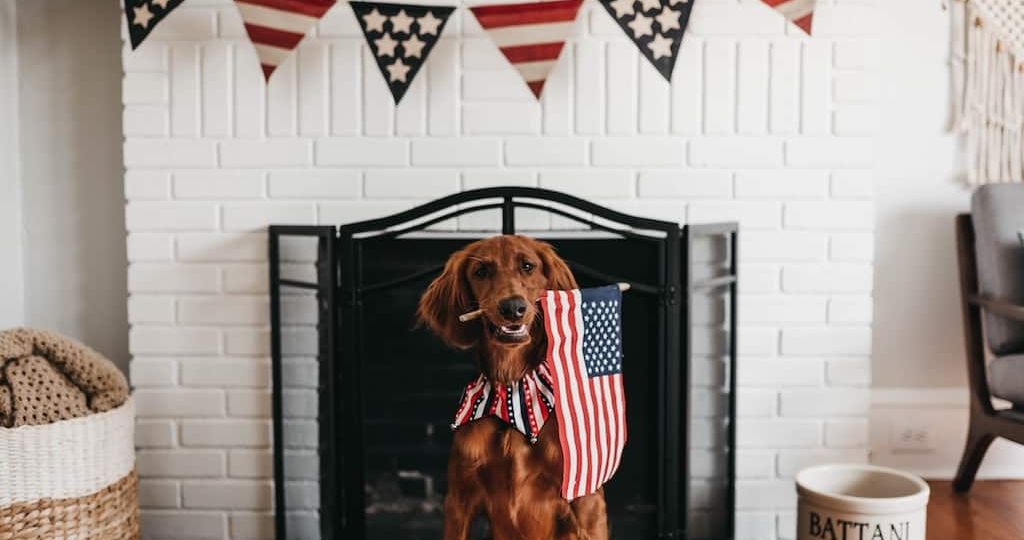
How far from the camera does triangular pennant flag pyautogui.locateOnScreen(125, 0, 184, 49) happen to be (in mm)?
1948

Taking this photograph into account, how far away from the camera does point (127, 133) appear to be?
2102 mm

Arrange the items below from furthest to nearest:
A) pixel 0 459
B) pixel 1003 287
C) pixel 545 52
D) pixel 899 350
Result: pixel 899 350
pixel 1003 287
pixel 545 52
pixel 0 459

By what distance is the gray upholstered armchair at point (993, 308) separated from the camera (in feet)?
7.06

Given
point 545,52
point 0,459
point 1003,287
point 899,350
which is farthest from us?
point 899,350

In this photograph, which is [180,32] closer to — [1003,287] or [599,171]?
[599,171]

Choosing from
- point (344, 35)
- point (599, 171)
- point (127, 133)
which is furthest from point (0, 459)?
point (599, 171)

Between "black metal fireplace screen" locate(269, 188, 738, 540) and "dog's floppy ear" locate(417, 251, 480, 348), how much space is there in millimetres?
284

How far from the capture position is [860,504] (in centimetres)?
163

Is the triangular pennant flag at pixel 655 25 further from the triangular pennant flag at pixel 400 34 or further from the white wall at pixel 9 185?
the white wall at pixel 9 185

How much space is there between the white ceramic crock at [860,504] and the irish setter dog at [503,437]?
1.52 feet

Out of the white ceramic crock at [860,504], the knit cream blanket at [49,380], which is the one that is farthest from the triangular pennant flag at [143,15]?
the white ceramic crock at [860,504]

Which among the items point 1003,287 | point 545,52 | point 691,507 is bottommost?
point 691,507

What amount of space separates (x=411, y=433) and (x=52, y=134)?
1233mm

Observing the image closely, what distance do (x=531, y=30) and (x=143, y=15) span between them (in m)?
0.88
